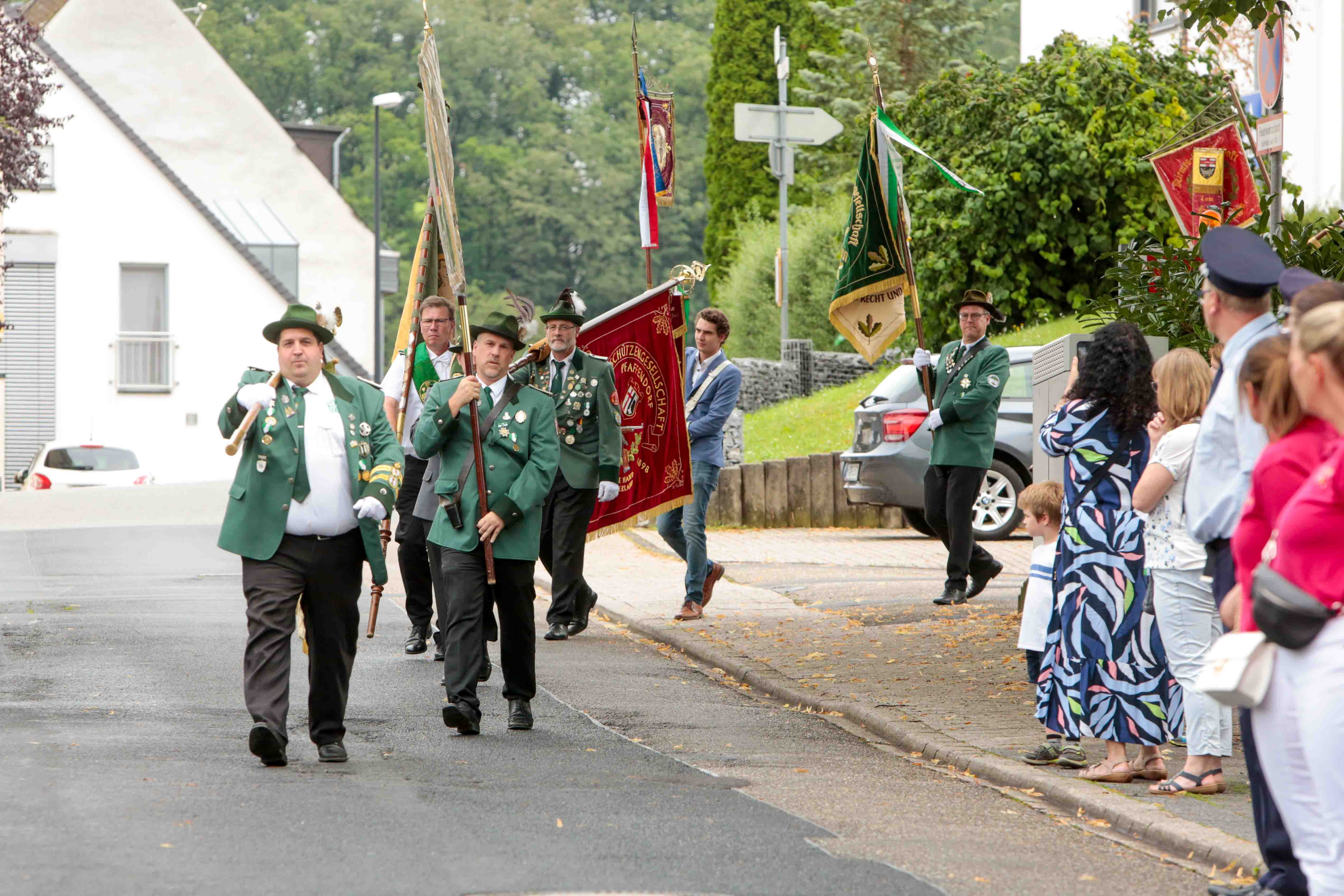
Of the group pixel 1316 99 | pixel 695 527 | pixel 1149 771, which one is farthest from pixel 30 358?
pixel 1149 771

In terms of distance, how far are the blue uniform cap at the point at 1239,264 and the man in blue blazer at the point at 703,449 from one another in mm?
6680

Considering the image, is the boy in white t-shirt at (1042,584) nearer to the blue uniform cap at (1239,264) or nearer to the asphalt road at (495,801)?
the asphalt road at (495,801)

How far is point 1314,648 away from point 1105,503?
2.99m

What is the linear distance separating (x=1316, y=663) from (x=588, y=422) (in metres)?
7.16

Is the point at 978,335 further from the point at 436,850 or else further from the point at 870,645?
the point at 436,850

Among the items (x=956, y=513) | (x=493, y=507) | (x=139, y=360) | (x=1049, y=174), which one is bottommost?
(x=956, y=513)

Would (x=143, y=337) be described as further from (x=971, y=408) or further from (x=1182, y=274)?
(x=1182, y=274)

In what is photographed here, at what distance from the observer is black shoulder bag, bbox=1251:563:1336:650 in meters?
4.03

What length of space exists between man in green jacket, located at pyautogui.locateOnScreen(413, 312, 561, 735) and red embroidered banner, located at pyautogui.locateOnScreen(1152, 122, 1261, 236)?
5596 millimetres

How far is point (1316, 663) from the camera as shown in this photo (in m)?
4.04

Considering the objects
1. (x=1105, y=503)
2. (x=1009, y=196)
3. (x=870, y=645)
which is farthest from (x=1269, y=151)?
(x=1009, y=196)

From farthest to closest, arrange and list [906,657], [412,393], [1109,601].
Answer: [412,393]
[906,657]
[1109,601]

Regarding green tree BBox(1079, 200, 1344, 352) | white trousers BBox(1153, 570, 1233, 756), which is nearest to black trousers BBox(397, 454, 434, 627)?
green tree BBox(1079, 200, 1344, 352)

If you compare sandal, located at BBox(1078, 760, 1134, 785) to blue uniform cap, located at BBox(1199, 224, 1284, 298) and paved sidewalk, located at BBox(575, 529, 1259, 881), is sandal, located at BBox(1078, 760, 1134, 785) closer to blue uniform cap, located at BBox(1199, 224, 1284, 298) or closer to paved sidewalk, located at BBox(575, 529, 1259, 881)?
paved sidewalk, located at BBox(575, 529, 1259, 881)
